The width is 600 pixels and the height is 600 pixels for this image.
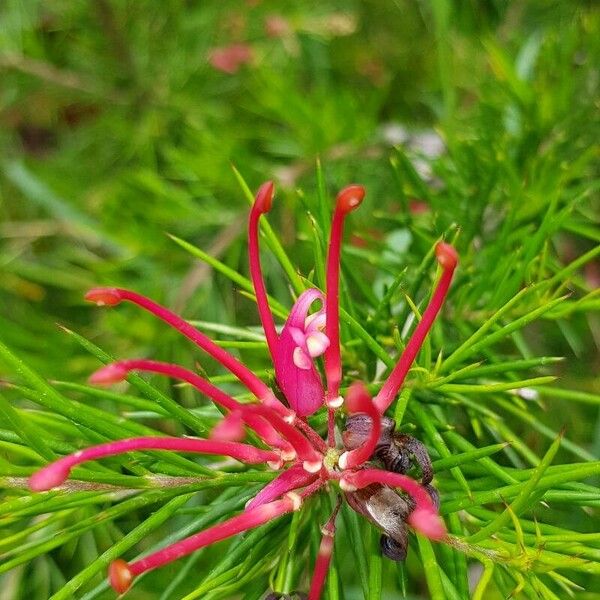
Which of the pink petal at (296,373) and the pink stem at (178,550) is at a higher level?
the pink petal at (296,373)

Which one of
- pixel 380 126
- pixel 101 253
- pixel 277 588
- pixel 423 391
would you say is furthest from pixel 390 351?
pixel 101 253

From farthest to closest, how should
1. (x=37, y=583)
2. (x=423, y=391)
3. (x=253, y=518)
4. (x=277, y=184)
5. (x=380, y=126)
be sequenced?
(x=380, y=126) < (x=277, y=184) < (x=37, y=583) < (x=423, y=391) < (x=253, y=518)

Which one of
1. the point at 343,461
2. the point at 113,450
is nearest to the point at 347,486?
the point at 343,461

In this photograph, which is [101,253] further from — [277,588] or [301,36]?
[277,588]

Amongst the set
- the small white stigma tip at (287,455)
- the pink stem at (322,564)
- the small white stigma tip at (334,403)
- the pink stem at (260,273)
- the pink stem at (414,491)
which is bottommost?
the pink stem at (322,564)

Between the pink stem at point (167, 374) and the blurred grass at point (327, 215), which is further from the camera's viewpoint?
the blurred grass at point (327, 215)

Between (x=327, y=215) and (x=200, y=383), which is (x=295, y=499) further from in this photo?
(x=327, y=215)
